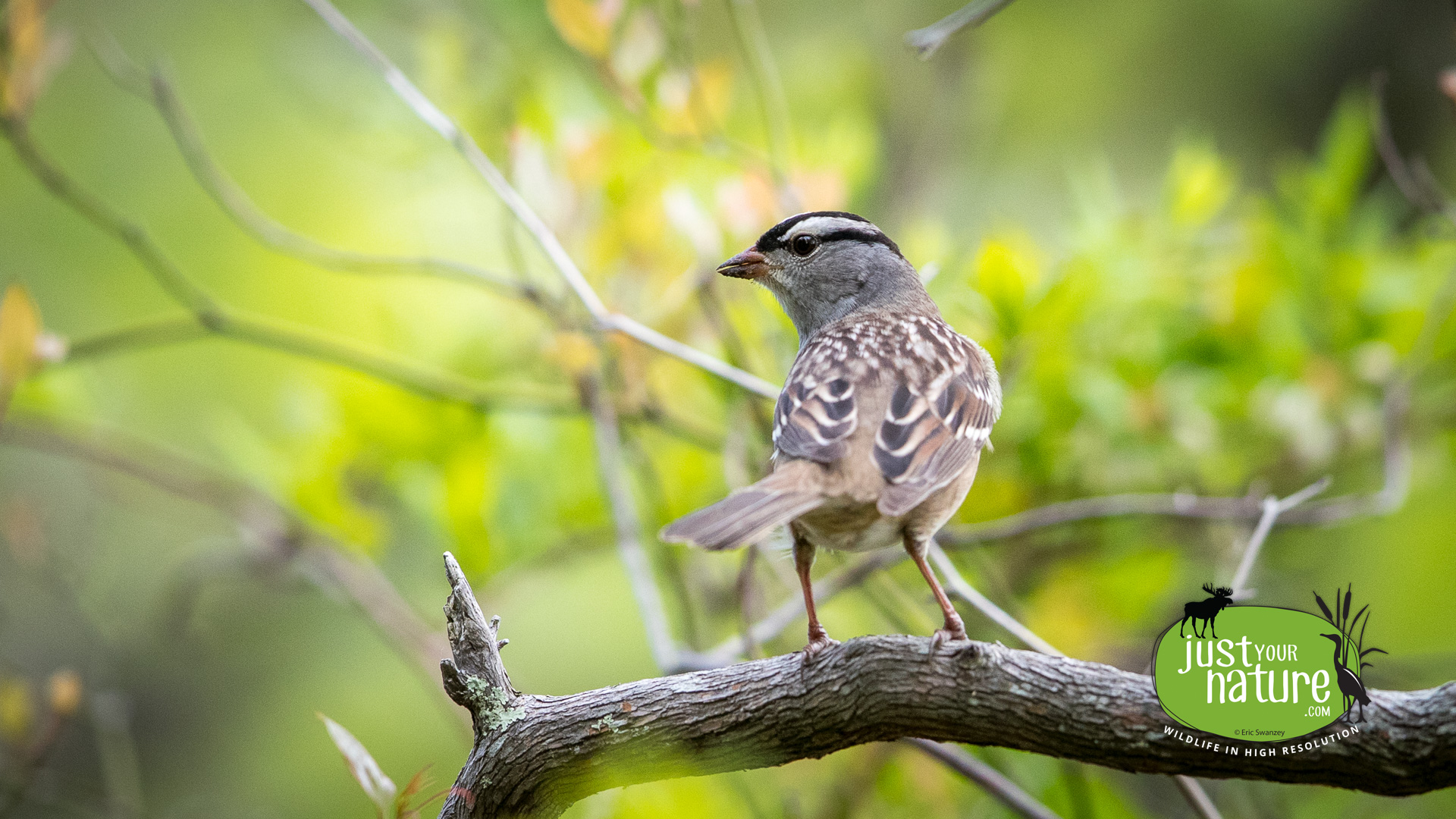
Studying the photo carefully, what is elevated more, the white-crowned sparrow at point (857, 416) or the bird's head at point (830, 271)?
the bird's head at point (830, 271)

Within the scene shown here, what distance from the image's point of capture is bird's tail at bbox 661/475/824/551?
223cm

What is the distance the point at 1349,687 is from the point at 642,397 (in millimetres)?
2652

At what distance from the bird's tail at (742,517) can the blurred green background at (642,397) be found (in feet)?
3.60

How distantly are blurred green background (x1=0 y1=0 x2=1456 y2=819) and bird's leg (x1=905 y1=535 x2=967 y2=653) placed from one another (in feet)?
2.81

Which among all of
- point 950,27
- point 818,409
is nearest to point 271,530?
point 818,409

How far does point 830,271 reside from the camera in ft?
12.3

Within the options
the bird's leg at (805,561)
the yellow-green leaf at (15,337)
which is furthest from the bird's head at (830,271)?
the yellow-green leaf at (15,337)

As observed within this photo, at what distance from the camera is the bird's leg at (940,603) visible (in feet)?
7.80

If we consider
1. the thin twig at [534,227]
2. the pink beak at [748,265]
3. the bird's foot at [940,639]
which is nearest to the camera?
the bird's foot at [940,639]

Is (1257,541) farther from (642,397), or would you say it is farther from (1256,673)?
(642,397)

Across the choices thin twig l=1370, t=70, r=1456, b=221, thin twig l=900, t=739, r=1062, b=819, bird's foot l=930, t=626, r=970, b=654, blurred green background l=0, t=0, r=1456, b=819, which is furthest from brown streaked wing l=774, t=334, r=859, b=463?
thin twig l=1370, t=70, r=1456, b=221

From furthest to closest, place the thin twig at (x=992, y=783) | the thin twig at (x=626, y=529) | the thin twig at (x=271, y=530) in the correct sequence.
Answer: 1. the thin twig at (x=271, y=530)
2. the thin twig at (x=626, y=529)
3. the thin twig at (x=992, y=783)

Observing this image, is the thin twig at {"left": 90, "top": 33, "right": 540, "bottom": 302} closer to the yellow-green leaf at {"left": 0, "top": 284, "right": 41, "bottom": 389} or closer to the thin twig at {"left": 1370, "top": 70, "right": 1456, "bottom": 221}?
the yellow-green leaf at {"left": 0, "top": 284, "right": 41, "bottom": 389}

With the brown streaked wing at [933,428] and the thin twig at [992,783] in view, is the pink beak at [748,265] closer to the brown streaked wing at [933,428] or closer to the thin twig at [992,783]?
the brown streaked wing at [933,428]
